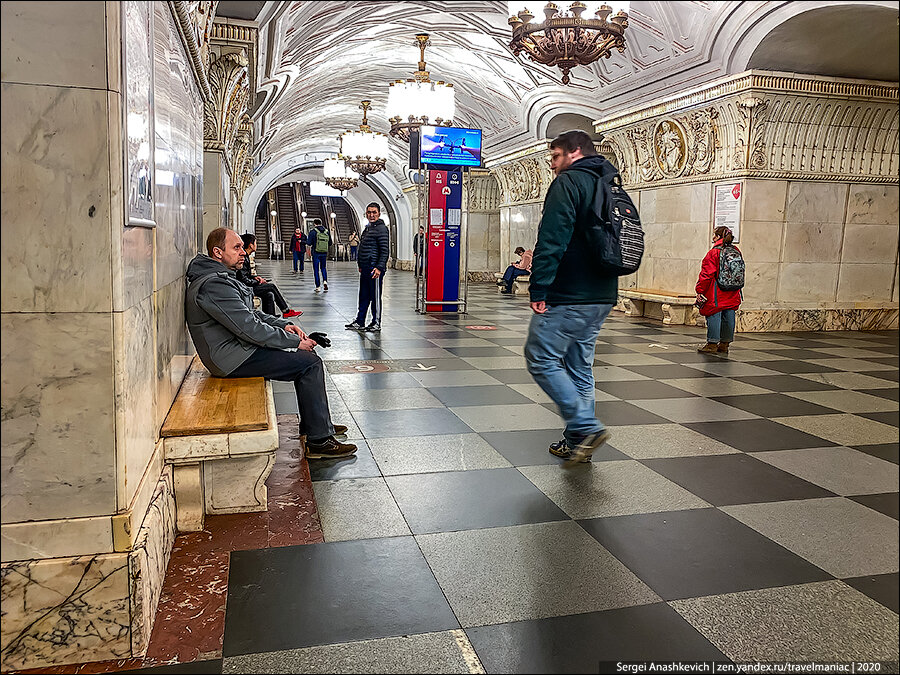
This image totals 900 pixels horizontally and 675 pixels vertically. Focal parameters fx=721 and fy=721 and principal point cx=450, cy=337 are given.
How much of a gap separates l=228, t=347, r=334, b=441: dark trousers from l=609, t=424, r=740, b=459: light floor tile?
1734 millimetres

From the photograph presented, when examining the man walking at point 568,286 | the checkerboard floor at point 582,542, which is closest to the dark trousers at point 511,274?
the checkerboard floor at point 582,542

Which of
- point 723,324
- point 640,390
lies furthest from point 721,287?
point 640,390

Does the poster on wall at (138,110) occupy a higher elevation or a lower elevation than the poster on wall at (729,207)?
lower

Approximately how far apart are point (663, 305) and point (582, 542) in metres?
9.11

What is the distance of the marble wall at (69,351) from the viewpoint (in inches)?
74.4

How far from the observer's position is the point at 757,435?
4.58 m

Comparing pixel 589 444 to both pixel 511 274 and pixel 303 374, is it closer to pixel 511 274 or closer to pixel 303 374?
pixel 303 374

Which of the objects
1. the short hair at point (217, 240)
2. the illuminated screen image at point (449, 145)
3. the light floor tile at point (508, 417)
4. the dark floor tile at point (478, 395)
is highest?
the illuminated screen image at point (449, 145)

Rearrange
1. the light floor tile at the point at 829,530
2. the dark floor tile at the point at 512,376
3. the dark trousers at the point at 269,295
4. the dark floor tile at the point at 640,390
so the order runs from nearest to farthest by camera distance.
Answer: the light floor tile at the point at 829,530 < the dark floor tile at the point at 640,390 < the dark floor tile at the point at 512,376 < the dark trousers at the point at 269,295

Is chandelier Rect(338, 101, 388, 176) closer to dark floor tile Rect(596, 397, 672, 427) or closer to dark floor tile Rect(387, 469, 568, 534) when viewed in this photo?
dark floor tile Rect(596, 397, 672, 427)

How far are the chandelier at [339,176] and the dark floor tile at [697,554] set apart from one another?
2328 cm

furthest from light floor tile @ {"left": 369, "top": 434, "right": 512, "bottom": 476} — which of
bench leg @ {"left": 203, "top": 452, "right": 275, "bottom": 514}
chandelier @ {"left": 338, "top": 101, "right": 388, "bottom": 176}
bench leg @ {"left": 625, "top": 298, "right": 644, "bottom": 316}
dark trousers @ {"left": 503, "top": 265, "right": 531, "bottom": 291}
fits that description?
chandelier @ {"left": 338, "top": 101, "right": 388, "bottom": 176}

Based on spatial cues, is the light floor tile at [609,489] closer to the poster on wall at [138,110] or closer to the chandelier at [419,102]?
the poster on wall at [138,110]

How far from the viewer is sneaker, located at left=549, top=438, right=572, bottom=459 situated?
13.2ft
